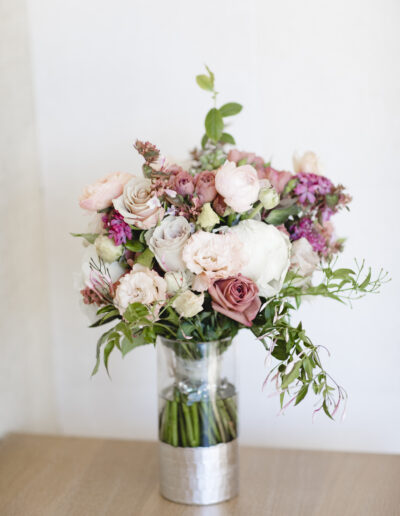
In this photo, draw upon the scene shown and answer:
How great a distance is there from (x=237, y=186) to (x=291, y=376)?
0.89 feet

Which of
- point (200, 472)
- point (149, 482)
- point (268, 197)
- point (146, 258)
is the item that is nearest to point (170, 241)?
point (146, 258)

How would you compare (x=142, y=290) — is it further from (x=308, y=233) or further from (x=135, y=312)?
(x=308, y=233)

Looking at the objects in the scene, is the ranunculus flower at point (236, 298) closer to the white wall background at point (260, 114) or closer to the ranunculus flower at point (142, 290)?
the ranunculus flower at point (142, 290)

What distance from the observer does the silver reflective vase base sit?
3.30 feet

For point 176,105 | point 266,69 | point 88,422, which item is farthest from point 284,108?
point 88,422

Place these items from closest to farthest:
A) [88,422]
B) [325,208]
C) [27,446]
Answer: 1. [325,208]
2. [27,446]
3. [88,422]

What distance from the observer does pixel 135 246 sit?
0.91 m

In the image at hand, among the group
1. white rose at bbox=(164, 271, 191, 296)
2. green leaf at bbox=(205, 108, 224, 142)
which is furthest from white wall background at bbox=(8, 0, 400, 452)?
white rose at bbox=(164, 271, 191, 296)

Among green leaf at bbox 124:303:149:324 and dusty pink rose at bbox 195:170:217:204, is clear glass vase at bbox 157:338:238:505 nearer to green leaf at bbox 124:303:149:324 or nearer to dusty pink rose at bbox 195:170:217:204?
green leaf at bbox 124:303:149:324

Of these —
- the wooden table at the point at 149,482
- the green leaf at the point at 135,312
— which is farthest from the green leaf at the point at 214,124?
the wooden table at the point at 149,482

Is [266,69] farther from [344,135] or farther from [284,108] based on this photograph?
[344,135]

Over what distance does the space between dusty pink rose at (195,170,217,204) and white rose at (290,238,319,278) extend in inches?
6.7

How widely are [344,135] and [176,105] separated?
38 cm

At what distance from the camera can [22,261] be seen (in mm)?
1392
